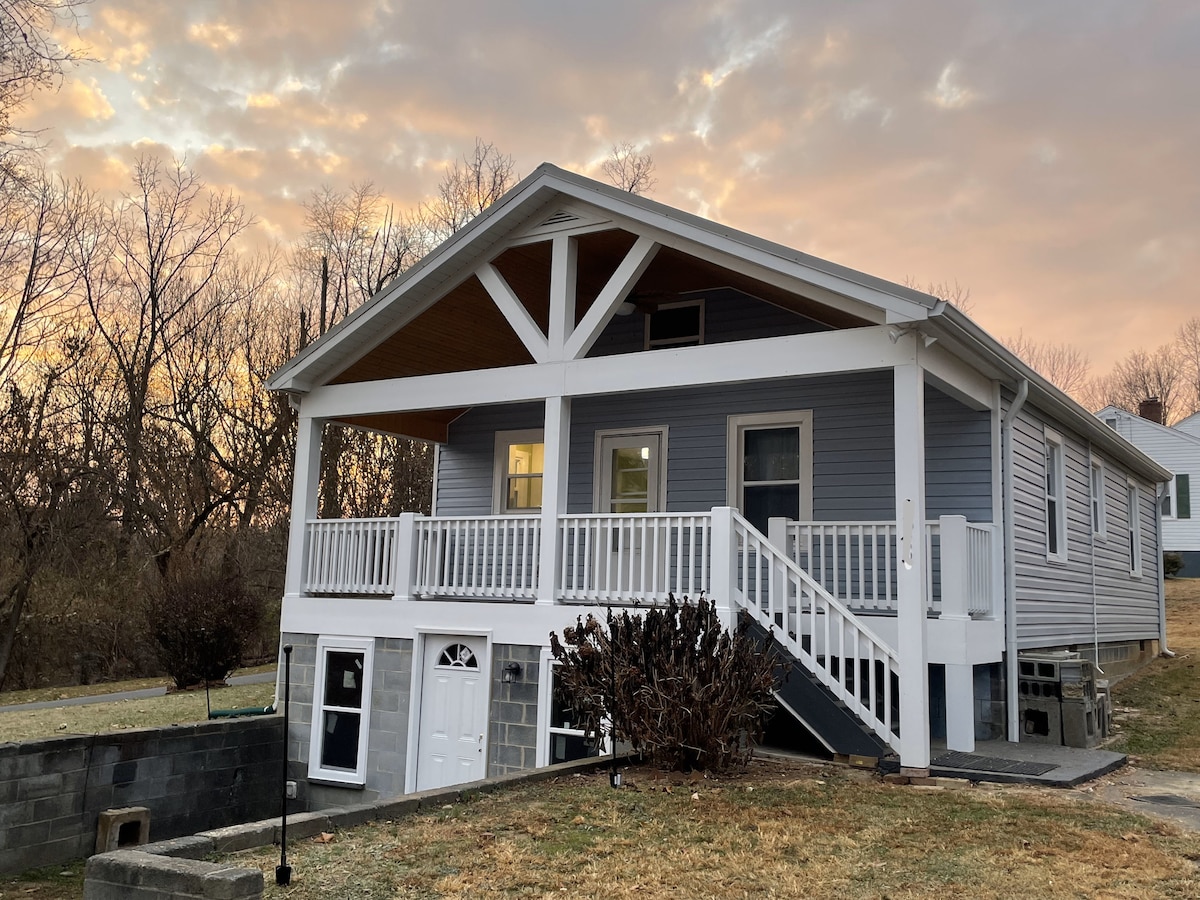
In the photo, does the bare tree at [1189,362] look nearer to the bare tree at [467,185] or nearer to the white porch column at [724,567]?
the bare tree at [467,185]

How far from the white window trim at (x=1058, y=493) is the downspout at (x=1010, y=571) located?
1861 mm

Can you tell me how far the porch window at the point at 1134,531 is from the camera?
17531mm

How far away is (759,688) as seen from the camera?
7.96 metres

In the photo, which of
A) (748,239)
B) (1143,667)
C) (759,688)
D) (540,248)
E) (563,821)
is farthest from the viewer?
(1143,667)

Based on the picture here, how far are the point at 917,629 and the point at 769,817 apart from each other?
243 centimetres

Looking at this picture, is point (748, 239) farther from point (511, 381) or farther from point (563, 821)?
point (563, 821)

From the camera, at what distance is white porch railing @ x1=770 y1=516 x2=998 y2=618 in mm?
9008

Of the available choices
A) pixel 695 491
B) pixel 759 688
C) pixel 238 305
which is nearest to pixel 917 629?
pixel 759 688

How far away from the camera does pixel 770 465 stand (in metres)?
12.3

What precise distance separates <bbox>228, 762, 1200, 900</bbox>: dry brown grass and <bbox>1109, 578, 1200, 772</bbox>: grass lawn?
3256mm

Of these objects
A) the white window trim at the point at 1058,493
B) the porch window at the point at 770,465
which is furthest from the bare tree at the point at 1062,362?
the porch window at the point at 770,465

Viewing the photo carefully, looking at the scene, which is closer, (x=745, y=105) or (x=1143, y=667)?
(x=1143, y=667)

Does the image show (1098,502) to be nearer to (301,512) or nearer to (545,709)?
(545,709)

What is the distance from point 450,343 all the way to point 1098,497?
10007 mm
